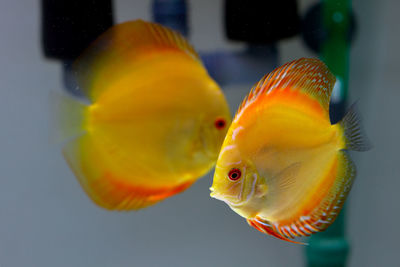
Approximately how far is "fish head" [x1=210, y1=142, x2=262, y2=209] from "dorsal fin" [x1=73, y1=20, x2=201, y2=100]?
1.05ft

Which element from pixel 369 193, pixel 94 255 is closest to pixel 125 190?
pixel 94 255

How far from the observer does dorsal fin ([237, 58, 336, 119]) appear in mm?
428

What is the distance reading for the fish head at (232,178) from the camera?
42 centimetres

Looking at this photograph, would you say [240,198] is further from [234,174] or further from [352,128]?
[352,128]

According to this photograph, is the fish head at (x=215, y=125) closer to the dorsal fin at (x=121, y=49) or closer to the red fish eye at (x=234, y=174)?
the dorsal fin at (x=121, y=49)

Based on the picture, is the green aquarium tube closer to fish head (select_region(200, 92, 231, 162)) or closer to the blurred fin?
fish head (select_region(200, 92, 231, 162))

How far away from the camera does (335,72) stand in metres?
0.80

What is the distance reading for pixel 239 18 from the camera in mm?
768

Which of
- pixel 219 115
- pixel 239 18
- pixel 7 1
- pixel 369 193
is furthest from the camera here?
pixel 369 193

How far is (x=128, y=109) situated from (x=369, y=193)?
3.17 feet

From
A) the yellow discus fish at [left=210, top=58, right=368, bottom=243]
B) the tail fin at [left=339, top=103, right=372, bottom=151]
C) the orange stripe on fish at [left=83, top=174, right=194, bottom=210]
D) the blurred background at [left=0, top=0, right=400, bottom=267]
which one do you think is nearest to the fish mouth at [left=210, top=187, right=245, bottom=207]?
the yellow discus fish at [left=210, top=58, right=368, bottom=243]

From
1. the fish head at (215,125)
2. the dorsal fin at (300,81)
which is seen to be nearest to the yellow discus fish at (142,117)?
the fish head at (215,125)

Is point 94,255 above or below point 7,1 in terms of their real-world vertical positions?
below

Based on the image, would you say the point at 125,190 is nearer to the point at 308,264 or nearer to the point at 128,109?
the point at 128,109
